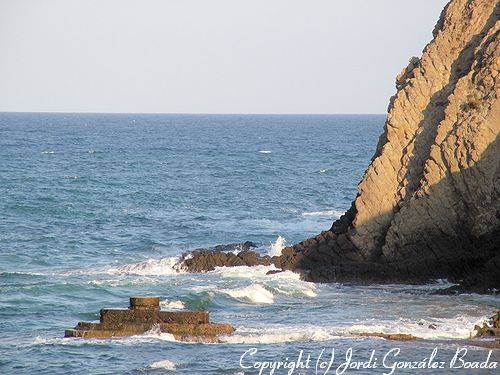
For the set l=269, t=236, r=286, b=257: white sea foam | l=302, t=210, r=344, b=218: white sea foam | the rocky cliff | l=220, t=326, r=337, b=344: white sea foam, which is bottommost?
l=302, t=210, r=344, b=218: white sea foam

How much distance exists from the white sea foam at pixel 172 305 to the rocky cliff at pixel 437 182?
5.71 meters

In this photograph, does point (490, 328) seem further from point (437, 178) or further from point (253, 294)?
point (253, 294)

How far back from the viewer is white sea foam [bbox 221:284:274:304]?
3656cm

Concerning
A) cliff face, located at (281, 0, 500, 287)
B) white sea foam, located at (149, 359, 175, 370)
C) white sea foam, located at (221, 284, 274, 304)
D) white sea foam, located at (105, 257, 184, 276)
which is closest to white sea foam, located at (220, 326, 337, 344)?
white sea foam, located at (149, 359, 175, 370)

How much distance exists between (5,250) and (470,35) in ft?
73.3

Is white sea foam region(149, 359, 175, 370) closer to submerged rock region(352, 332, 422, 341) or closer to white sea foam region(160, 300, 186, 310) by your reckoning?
submerged rock region(352, 332, 422, 341)

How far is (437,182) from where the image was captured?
37750 mm

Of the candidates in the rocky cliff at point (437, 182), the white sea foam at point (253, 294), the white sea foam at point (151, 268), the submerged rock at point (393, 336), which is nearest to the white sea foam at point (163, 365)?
the submerged rock at point (393, 336)

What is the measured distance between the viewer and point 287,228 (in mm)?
54719

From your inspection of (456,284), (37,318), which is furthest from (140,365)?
(456,284)

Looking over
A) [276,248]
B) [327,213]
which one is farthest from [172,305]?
[327,213]

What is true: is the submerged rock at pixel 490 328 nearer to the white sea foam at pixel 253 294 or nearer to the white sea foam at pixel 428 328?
the white sea foam at pixel 428 328

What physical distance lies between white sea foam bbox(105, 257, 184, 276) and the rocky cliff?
155 inches

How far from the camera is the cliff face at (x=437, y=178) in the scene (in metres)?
37.3
